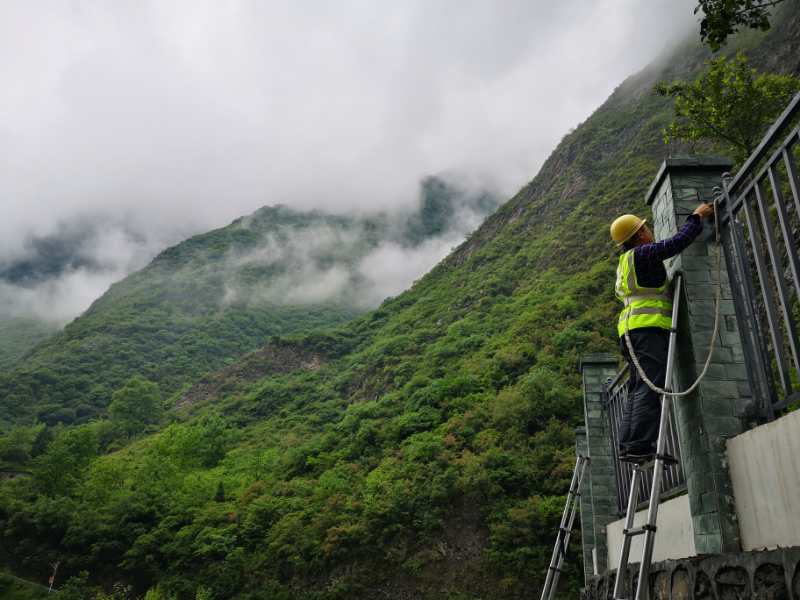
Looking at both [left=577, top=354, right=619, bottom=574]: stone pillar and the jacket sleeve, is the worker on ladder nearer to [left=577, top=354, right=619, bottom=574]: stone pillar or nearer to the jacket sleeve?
the jacket sleeve

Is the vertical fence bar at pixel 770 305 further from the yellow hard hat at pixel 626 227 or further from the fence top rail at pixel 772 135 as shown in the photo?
the yellow hard hat at pixel 626 227

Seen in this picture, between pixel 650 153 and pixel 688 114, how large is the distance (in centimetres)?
2672

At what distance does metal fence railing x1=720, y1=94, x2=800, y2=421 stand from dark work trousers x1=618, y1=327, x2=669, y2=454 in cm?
48

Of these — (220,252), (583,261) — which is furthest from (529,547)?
(220,252)

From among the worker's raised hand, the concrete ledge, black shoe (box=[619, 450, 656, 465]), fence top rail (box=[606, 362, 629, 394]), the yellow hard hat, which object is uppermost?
the yellow hard hat

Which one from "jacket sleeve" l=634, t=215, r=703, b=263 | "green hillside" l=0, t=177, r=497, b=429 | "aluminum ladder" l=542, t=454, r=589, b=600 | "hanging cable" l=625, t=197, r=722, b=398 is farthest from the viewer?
"green hillside" l=0, t=177, r=497, b=429

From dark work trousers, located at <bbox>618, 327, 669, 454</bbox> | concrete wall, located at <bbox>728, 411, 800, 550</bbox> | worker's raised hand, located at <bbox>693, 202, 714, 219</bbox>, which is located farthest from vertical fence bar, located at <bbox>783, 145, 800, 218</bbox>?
dark work trousers, located at <bbox>618, 327, 669, 454</bbox>

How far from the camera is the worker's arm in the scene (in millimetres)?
3408

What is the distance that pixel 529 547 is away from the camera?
12828 mm

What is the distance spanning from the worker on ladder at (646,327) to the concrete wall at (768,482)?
1.85ft

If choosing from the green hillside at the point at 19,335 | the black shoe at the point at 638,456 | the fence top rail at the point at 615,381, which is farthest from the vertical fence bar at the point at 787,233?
the green hillside at the point at 19,335

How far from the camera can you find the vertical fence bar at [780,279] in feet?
8.69

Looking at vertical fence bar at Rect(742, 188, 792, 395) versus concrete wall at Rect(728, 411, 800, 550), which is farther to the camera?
vertical fence bar at Rect(742, 188, 792, 395)

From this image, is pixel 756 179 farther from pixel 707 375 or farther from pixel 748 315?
pixel 707 375
